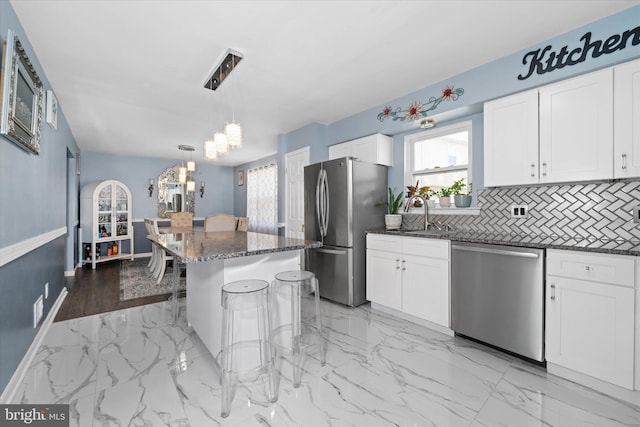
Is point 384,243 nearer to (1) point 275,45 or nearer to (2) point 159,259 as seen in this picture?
(1) point 275,45

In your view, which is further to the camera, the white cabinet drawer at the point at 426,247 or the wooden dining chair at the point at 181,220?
the wooden dining chair at the point at 181,220

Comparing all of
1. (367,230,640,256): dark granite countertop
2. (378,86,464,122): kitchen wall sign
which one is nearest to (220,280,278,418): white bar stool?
(367,230,640,256): dark granite countertop

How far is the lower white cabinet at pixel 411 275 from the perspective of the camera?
2506mm

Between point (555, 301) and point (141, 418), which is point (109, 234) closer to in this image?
point (141, 418)

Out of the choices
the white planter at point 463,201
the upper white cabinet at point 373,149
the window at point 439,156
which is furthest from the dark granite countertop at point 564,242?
the upper white cabinet at point 373,149

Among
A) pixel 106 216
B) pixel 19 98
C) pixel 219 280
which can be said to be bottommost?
pixel 219 280

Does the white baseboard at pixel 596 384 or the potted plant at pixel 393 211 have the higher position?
the potted plant at pixel 393 211

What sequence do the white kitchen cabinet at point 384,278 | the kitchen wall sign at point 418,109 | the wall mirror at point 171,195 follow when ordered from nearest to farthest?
the kitchen wall sign at point 418,109
the white kitchen cabinet at point 384,278
the wall mirror at point 171,195

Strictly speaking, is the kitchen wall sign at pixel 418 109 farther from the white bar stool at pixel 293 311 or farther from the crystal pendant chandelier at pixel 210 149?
the white bar stool at pixel 293 311

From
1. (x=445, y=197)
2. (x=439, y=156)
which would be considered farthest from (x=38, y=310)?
(x=439, y=156)

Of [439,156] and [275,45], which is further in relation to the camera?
[439,156]

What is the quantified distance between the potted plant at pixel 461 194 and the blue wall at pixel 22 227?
343cm

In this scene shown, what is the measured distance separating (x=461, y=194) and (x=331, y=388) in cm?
224

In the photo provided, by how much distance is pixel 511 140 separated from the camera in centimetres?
237
